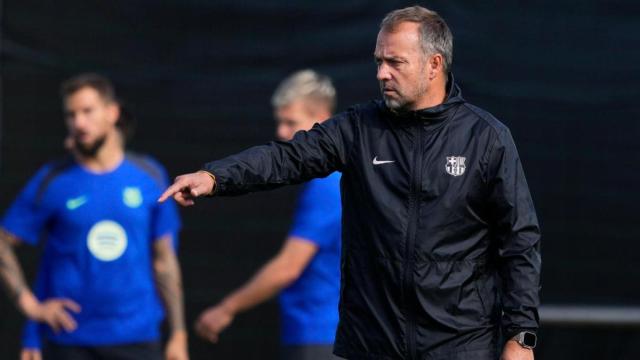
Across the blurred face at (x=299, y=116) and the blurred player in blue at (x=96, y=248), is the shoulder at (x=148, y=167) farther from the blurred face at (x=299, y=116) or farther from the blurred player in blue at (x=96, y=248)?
the blurred face at (x=299, y=116)

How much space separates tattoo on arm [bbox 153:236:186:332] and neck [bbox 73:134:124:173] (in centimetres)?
42

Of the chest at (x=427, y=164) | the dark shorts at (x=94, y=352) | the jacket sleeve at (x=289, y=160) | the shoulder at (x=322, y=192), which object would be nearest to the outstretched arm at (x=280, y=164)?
the jacket sleeve at (x=289, y=160)

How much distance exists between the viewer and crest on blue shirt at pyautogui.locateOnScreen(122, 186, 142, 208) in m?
5.96

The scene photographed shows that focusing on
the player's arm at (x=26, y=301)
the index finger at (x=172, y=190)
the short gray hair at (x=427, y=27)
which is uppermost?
the short gray hair at (x=427, y=27)

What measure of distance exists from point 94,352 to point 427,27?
2537mm

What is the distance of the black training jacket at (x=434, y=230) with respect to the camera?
3.99 metres

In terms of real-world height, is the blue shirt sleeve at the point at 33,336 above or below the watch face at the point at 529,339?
below

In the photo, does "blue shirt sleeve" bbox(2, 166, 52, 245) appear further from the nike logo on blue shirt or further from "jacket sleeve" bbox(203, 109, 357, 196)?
"jacket sleeve" bbox(203, 109, 357, 196)

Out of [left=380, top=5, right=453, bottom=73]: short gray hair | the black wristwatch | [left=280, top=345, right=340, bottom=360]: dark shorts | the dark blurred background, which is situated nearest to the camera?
the black wristwatch

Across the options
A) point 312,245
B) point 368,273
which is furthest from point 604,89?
point 368,273

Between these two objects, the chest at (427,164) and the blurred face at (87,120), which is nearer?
the chest at (427,164)

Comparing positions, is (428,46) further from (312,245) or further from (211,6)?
(211,6)

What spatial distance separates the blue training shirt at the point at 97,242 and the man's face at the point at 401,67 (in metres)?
2.20

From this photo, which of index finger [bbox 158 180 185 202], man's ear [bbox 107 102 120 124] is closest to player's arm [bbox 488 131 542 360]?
index finger [bbox 158 180 185 202]
